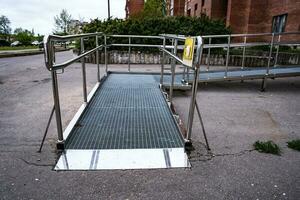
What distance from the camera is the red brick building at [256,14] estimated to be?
1475cm

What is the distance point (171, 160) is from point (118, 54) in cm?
993

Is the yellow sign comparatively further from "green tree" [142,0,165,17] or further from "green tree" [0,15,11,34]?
"green tree" [0,15,11,34]

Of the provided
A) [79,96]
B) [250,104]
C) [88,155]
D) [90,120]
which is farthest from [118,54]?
[88,155]

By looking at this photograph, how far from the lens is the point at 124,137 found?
3172 mm

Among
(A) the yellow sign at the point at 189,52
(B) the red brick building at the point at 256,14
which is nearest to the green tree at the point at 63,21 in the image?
(B) the red brick building at the point at 256,14

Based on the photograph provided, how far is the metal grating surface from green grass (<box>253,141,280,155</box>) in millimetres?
969

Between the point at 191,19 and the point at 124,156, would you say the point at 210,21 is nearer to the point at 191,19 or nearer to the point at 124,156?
the point at 191,19

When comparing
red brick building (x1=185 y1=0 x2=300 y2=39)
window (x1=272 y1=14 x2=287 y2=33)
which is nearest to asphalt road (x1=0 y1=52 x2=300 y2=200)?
red brick building (x1=185 y1=0 x2=300 y2=39)

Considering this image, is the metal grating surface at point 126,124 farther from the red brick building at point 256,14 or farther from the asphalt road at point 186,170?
the red brick building at point 256,14

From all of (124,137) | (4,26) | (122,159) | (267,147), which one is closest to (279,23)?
(267,147)

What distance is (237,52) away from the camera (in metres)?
12.8

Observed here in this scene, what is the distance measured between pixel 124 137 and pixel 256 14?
17638mm

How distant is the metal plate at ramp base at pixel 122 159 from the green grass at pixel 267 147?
3.29ft

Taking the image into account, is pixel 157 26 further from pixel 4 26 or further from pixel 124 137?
pixel 4 26
